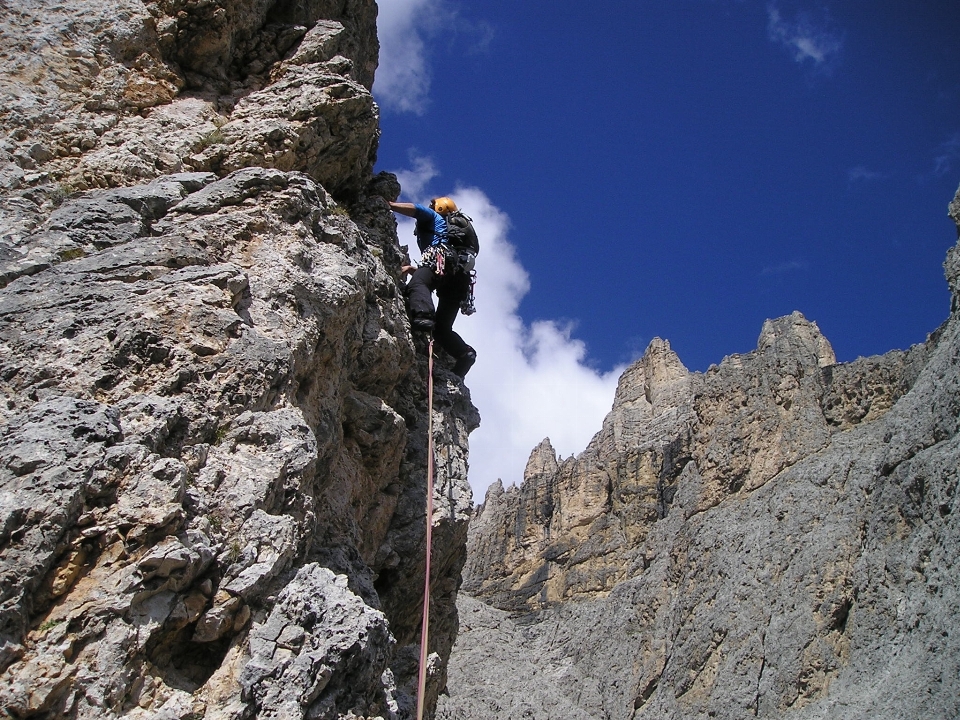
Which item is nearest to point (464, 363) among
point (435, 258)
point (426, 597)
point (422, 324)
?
point (422, 324)

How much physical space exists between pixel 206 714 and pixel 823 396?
96.9 ft

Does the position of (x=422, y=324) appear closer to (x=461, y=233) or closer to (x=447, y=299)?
(x=447, y=299)

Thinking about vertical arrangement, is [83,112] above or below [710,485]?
below

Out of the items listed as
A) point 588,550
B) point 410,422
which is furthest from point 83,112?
point 588,550

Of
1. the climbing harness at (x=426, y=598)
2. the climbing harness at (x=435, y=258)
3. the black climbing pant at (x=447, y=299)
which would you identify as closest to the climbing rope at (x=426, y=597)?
the climbing harness at (x=426, y=598)

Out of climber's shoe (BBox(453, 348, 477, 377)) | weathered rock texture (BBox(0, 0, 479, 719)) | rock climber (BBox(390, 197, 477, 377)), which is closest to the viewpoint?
weathered rock texture (BBox(0, 0, 479, 719))

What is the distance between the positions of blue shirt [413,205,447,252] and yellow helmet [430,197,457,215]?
0.56 feet

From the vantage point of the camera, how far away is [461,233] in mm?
10672

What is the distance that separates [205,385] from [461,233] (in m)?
5.73

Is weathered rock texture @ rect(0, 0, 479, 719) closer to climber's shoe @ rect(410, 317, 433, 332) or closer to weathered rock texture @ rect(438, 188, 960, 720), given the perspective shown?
climber's shoe @ rect(410, 317, 433, 332)

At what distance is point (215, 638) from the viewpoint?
476 centimetres

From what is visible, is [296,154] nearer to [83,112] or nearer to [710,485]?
[83,112]

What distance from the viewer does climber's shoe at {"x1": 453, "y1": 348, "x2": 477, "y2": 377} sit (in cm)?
1035

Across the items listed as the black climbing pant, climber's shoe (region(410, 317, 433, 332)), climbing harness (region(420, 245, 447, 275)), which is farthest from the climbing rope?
climbing harness (region(420, 245, 447, 275))
